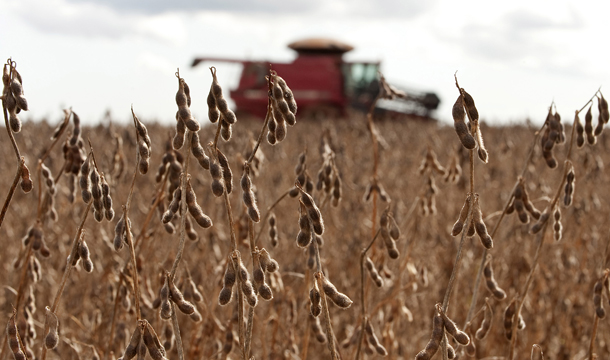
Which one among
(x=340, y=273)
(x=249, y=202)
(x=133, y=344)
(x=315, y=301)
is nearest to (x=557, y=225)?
(x=315, y=301)

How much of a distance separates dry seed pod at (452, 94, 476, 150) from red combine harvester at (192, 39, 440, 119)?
18.1 m

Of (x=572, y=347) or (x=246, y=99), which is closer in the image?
(x=572, y=347)

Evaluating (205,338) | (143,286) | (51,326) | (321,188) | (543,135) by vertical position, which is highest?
(543,135)

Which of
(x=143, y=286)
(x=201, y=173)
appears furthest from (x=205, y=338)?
(x=201, y=173)

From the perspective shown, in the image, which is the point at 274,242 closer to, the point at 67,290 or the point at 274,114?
the point at 274,114

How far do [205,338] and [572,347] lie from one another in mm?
2314

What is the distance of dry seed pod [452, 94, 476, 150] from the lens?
123cm

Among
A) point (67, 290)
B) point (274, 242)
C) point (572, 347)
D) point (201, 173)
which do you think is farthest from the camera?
point (201, 173)

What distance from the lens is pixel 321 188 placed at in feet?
6.64

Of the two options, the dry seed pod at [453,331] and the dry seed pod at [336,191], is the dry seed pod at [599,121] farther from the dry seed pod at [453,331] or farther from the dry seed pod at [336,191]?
the dry seed pod at [453,331]

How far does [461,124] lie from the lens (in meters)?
1.27

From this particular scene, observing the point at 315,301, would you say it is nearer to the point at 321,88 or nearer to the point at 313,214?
the point at 313,214

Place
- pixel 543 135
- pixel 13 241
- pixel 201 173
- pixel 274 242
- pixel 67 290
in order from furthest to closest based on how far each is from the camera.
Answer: pixel 201 173
pixel 13 241
pixel 67 290
pixel 543 135
pixel 274 242

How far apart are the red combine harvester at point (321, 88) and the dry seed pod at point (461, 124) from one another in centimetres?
1809
